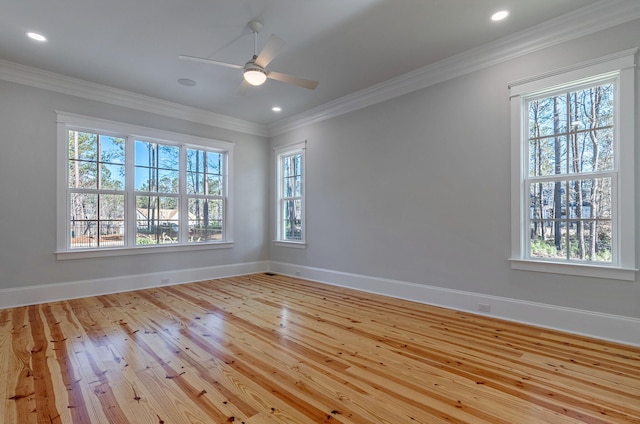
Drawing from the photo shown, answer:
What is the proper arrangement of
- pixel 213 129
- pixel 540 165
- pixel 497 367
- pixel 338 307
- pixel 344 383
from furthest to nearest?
pixel 213 129, pixel 338 307, pixel 540 165, pixel 497 367, pixel 344 383

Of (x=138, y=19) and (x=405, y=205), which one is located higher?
(x=138, y=19)

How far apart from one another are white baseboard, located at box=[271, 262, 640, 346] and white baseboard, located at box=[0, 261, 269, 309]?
2543 millimetres

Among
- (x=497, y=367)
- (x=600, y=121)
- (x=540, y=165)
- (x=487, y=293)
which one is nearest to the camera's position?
(x=497, y=367)

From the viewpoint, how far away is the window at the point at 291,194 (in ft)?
20.5

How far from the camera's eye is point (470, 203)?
3.90 metres

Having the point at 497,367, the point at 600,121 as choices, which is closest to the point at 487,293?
the point at 497,367

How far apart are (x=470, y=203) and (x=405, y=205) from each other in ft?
2.98

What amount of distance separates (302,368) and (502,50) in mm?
3996

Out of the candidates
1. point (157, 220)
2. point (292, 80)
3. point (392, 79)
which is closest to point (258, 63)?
point (292, 80)

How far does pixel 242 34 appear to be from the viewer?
3.43 m

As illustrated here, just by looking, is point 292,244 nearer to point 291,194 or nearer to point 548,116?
point 291,194

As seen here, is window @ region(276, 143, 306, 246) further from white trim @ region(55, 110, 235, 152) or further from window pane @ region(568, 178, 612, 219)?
window pane @ region(568, 178, 612, 219)

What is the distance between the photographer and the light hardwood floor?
6.25ft

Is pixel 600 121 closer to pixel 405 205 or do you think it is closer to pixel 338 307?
pixel 405 205
